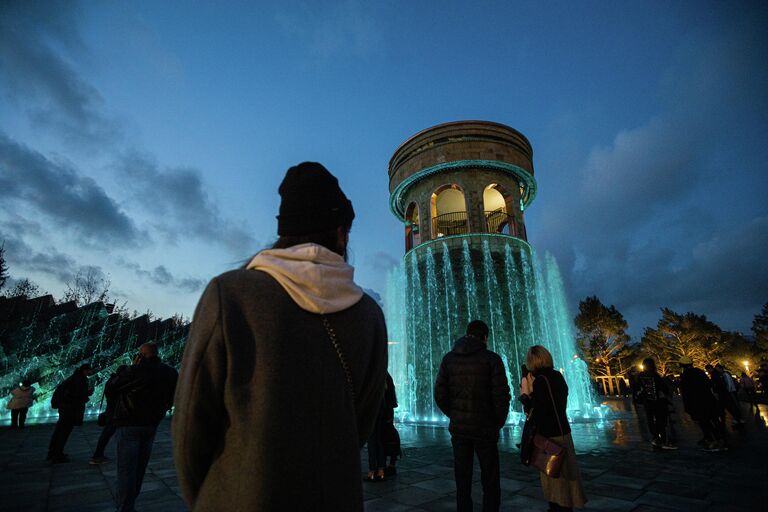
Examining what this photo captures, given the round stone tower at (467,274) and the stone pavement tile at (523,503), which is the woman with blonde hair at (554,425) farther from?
the round stone tower at (467,274)

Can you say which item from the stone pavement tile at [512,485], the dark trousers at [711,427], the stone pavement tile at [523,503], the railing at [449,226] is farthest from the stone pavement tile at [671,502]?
the railing at [449,226]

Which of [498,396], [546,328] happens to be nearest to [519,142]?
[546,328]

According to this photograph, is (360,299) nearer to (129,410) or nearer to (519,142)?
(129,410)

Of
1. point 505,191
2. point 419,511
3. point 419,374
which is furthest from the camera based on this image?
point 505,191

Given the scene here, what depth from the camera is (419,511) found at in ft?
13.8

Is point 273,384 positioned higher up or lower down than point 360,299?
lower down

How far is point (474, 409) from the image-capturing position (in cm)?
384

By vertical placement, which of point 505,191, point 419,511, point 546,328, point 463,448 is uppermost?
point 505,191

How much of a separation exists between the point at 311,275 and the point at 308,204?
35 centimetres

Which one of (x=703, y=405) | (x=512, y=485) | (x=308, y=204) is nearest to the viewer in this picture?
(x=308, y=204)

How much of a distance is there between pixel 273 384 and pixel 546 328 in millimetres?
17898

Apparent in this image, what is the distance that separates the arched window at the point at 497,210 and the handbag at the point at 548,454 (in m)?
15.7

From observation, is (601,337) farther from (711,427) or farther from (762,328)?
(711,427)

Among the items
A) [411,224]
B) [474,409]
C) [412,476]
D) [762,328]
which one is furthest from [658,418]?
[762,328]
